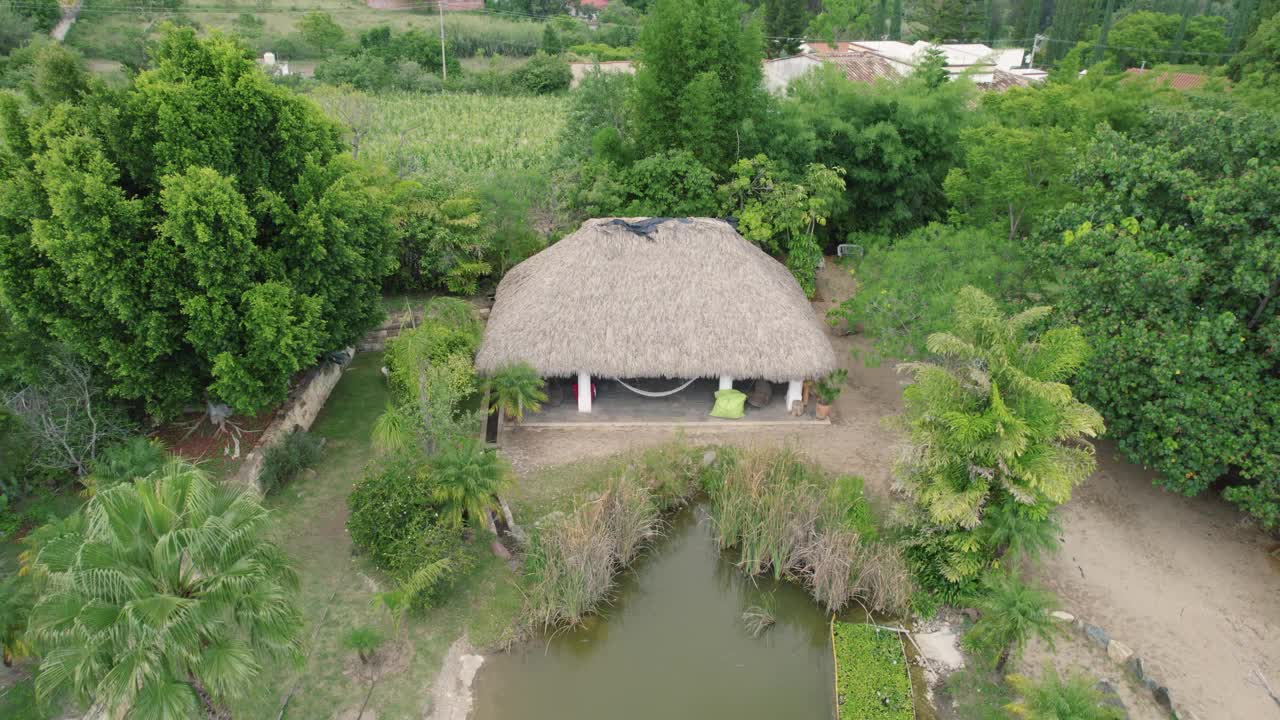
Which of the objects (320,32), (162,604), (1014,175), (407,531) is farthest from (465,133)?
(162,604)

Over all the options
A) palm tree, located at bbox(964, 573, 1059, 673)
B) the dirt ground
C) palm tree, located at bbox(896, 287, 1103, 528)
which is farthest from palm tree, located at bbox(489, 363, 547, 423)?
palm tree, located at bbox(964, 573, 1059, 673)

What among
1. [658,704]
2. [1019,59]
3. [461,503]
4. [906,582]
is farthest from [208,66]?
[1019,59]

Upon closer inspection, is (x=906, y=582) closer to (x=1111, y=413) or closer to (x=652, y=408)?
(x=1111, y=413)

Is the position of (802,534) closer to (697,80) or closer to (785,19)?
(697,80)

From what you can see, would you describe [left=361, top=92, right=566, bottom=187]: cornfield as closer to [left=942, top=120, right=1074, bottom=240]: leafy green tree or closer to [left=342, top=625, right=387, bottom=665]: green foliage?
[left=942, top=120, right=1074, bottom=240]: leafy green tree

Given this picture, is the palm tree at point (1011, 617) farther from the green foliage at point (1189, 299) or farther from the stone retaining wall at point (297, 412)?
the stone retaining wall at point (297, 412)

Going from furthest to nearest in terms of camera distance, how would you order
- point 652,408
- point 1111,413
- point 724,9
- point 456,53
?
point 456,53, point 724,9, point 652,408, point 1111,413

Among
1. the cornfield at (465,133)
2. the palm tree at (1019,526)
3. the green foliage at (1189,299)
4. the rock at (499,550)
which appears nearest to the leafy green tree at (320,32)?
the cornfield at (465,133)
